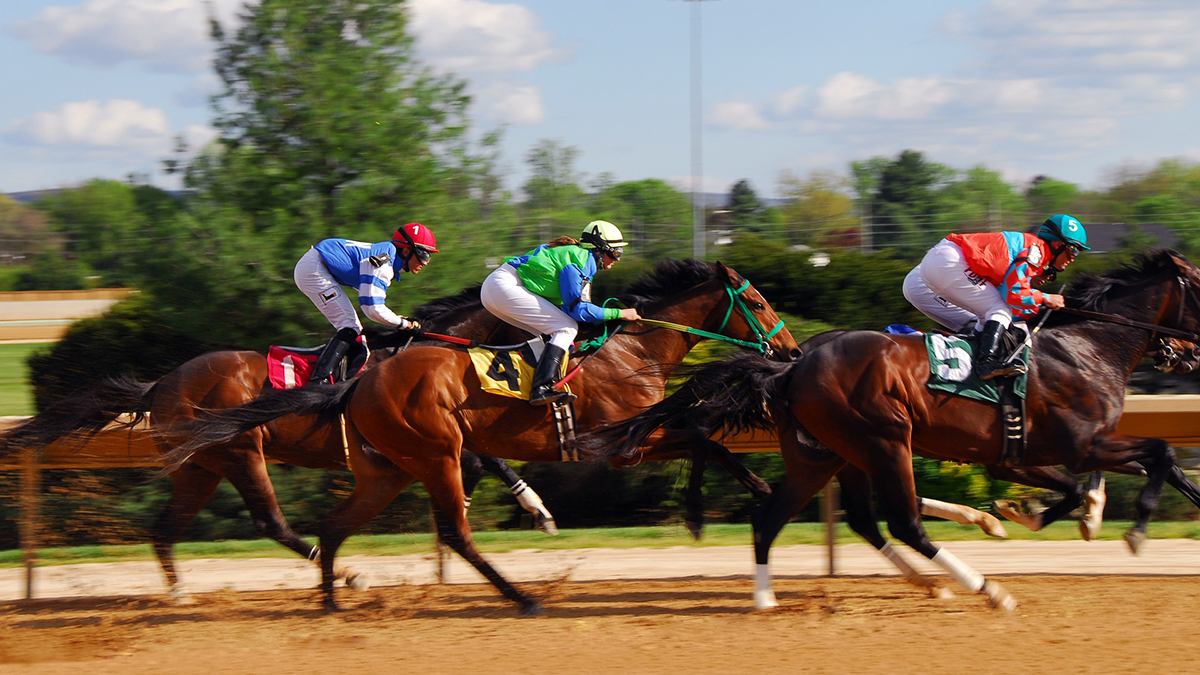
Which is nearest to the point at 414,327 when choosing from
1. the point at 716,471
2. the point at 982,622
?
the point at 716,471

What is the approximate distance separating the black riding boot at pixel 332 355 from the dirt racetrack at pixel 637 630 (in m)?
1.26

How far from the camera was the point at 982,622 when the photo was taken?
5395mm

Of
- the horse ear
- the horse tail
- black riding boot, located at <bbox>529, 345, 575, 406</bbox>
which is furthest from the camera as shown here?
the horse ear

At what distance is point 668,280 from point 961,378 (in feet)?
6.12

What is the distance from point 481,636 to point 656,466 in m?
3.25

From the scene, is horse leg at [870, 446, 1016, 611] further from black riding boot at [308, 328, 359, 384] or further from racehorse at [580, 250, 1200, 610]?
black riding boot at [308, 328, 359, 384]

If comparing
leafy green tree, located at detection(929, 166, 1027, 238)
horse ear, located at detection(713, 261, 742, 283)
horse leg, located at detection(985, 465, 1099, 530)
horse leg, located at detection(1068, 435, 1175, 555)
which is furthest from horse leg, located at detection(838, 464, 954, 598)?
leafy green tree, located at detection(929, 166, 1027, 238)

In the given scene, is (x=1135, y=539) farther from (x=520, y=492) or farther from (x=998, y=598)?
(x=520, y=492)

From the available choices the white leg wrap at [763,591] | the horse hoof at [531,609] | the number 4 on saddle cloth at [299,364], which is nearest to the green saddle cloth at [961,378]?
the white leg wrap at [763,591]

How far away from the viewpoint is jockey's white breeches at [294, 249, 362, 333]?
7.17m

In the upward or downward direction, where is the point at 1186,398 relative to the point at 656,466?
upward

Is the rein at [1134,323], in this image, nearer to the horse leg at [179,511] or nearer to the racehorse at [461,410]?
the racehorse at [461,410]

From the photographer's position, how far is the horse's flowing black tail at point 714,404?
6.02m

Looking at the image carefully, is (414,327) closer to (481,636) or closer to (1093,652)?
(481,636)
